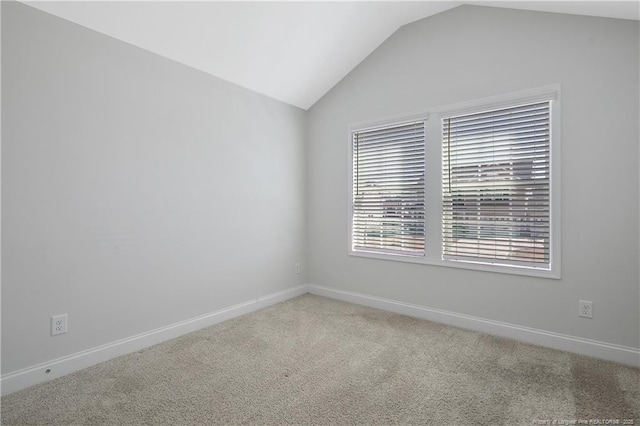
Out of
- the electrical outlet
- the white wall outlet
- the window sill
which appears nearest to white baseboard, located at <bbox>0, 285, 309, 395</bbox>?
the white wall outlet

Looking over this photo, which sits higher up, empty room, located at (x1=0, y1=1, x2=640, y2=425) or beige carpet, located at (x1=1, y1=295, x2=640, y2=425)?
empty room, located at (x1=0, y1=1, x2=640, y2=425)

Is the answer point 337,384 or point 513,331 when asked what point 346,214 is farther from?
point 337,384

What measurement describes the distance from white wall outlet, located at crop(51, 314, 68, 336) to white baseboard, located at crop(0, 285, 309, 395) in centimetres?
18

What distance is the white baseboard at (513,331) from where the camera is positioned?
2.30 meters

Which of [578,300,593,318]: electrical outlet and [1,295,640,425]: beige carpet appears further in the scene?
[578,300,593,318]: electrical outlet

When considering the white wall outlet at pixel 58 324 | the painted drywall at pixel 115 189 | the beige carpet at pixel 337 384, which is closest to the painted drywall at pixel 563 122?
the beige carpet at pixel 337 384

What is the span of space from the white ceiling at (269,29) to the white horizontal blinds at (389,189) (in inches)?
34.9

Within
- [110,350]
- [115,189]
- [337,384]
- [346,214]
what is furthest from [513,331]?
[115,189]

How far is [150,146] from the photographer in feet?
8.55

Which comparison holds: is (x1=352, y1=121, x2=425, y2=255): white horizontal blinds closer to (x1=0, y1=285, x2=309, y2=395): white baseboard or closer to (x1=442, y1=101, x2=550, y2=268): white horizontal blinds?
(x1=442, y1=101, x2=550, y2=268): white horizontal blinds

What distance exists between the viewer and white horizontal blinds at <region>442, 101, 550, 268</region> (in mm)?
2605

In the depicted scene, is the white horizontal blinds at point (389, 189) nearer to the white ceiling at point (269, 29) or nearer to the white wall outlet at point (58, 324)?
the white ceiling at point (269, 29)

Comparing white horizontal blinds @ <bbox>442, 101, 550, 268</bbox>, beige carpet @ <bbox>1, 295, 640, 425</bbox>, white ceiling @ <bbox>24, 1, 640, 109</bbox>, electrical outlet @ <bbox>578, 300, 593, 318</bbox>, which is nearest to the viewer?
beige carpet @ <bbox>1, 295, 640, 425</bbox>

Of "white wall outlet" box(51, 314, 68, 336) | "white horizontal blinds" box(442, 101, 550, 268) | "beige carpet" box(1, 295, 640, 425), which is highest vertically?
"white horizontal blinds" box(442, 101, 550, 268)
